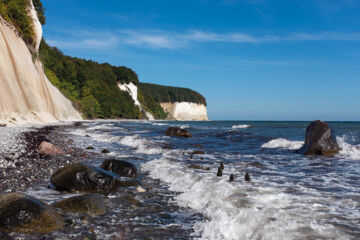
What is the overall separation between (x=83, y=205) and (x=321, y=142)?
11774mm

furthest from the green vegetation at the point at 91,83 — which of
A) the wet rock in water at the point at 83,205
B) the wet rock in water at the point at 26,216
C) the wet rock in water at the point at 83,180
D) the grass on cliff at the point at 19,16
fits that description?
the wet rock in water at the point at 26,216

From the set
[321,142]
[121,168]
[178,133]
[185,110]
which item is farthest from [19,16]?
[185,110]

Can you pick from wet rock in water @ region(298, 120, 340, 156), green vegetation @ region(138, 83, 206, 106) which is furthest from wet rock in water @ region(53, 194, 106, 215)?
green vegetation @ region(138, 83, 206, 106)

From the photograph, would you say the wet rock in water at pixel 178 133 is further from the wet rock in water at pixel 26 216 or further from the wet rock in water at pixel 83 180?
the wet rock in water at pixel 26 216

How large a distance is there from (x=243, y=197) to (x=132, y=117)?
91.7 m

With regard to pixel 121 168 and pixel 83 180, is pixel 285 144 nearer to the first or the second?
pixel 121 168

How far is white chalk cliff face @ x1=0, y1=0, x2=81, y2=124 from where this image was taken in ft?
72.7

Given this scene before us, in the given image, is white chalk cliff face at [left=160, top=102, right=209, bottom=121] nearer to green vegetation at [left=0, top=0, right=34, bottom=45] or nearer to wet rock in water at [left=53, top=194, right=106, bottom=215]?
green vegetation at [left=0, top=0, right=34, bottom=45]

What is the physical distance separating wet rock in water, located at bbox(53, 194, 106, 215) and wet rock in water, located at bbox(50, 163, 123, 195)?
1124 millimetres

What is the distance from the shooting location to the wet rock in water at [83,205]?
4.71 m

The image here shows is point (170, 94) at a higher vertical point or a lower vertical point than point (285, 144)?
higher

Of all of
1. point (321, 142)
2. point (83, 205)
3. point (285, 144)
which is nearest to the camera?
point (83, 205)

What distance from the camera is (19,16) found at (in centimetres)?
3086

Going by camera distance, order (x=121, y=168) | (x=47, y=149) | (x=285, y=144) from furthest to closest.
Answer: (x=285, y=144), (x=47, y=149), (x=121, y=168)
